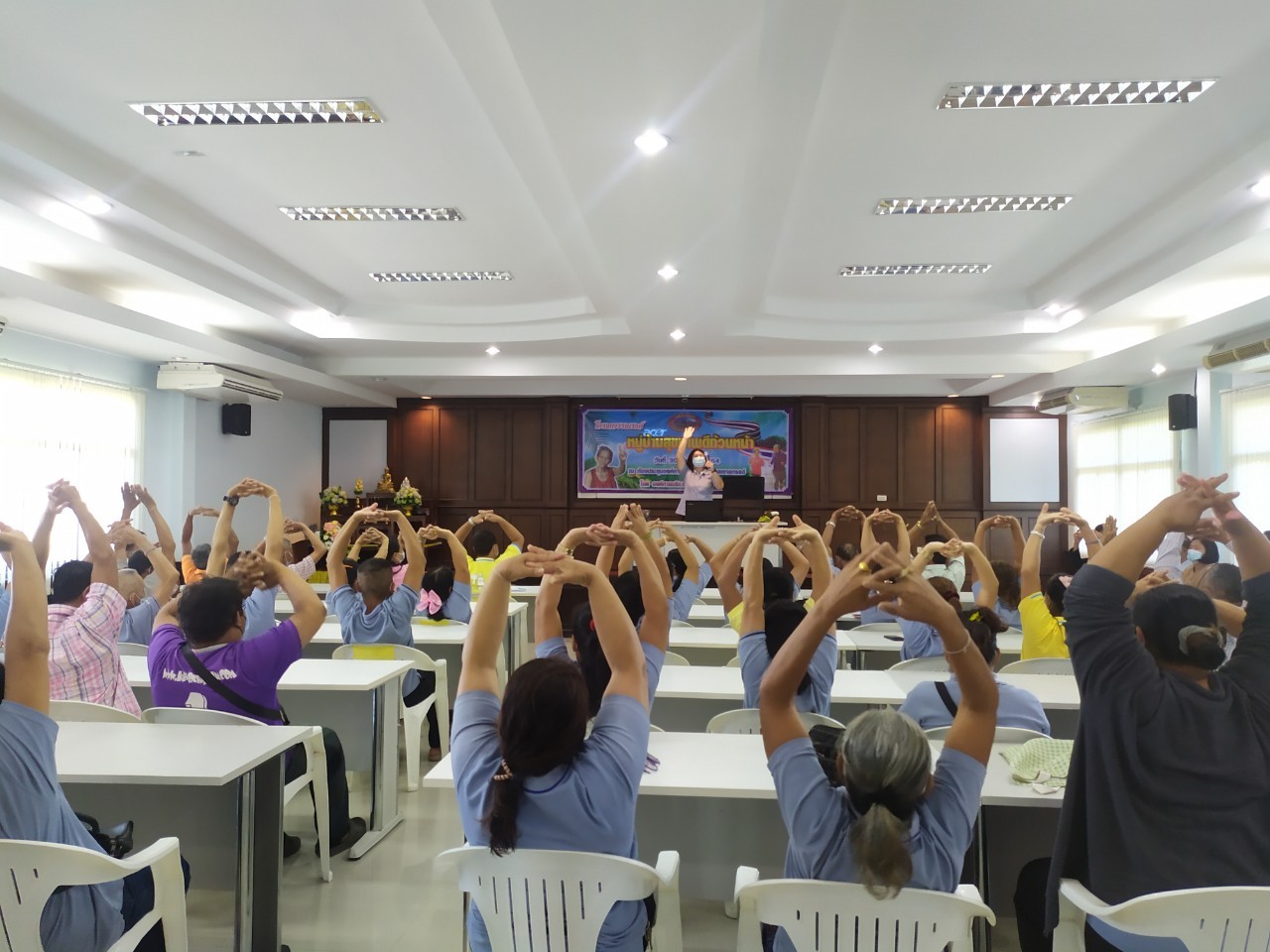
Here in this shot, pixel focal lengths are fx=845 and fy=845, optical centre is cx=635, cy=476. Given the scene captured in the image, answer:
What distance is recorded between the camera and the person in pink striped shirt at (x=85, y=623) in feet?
9.52

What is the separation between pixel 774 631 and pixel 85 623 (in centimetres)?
241

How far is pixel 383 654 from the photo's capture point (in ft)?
14.7

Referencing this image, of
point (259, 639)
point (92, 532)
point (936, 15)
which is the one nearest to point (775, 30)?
point (936, 15)

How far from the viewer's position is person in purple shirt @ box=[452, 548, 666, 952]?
66.1 inches

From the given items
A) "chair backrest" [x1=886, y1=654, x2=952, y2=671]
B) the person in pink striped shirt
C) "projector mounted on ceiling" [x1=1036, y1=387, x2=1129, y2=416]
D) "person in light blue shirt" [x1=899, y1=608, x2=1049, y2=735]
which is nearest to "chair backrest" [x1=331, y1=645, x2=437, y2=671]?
the person in pink striped shirt

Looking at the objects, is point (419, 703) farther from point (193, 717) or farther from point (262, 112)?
point (262, 112)

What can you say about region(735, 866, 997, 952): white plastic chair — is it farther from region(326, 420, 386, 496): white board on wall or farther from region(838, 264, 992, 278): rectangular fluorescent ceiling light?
region(326, 420, 386, 496): white board on wall

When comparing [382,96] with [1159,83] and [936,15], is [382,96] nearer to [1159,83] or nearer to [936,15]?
[936,15]

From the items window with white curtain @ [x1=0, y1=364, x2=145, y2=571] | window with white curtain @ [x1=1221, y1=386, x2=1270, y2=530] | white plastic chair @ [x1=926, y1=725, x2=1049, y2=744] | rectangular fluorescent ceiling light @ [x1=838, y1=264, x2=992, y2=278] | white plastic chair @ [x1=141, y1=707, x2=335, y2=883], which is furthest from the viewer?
window with white curtain @ [x1=1221, y1=386, x2=1270, y2=530]

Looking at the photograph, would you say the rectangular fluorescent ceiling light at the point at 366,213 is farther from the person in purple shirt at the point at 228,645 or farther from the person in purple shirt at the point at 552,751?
the person in purple shirt at the point at 552,751

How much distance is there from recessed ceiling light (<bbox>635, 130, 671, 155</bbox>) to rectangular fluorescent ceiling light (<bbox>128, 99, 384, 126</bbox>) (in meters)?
1.33

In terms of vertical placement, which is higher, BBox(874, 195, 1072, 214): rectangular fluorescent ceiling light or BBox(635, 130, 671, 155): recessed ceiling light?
BBox(874, 195, 1072, 214): rectangular fluorescent ceiling light

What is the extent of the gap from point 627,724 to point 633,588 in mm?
1676

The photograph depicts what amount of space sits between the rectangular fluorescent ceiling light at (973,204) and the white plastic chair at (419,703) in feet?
13.2
